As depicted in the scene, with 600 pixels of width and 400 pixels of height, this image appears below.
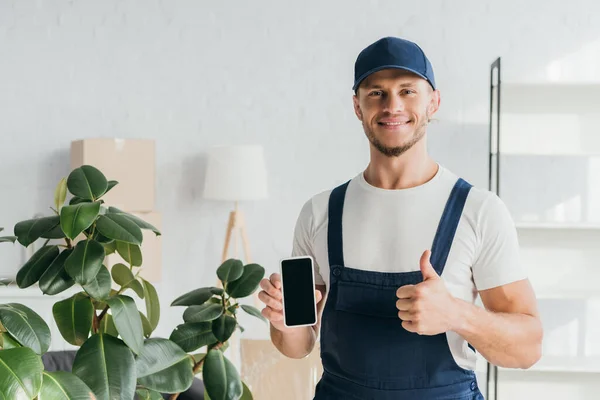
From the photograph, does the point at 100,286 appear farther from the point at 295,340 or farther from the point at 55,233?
the point at 295,340

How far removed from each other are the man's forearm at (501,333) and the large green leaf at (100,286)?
67cm

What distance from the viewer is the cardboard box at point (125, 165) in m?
4.00

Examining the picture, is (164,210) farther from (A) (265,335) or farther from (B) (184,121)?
(A) (265,335)

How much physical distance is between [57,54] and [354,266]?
3.25m

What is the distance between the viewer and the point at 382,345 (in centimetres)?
161

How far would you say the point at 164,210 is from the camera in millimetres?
4395

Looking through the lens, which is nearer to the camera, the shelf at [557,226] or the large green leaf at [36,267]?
the large green leaf at [36,267]

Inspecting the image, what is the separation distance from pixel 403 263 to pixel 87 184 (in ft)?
2.22

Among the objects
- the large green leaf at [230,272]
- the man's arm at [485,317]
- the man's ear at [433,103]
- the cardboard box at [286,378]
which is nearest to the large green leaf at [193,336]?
the large green leaf at [230,272]

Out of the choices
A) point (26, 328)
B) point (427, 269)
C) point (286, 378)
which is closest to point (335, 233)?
point (427, 269)

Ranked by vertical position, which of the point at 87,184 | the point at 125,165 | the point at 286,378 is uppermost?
the point at 125,165

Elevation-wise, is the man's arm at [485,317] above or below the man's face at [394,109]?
below

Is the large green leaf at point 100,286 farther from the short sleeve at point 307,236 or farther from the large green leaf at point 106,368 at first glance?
the short sleeve at point 307,236

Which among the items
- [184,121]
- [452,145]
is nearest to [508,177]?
[452,145]
